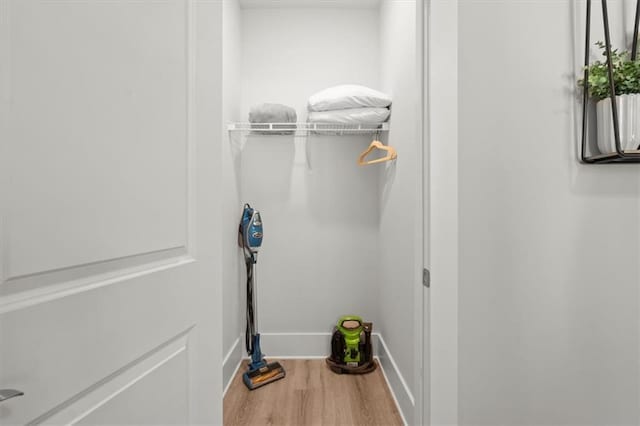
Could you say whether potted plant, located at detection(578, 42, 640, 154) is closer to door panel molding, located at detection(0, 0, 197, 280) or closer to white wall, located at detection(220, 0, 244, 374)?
door panel molding, located at detection(0, 0, 197, 280)

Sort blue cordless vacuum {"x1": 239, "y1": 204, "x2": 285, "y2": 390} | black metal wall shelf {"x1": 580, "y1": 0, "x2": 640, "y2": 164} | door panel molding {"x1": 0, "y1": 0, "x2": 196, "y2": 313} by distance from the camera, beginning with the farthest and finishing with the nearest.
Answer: blue cordless vacuum {"x1": 239, "y1": 204, "x2": 285, "y2": 390}
black metal wall shelf {"x1": 580, "y1": 0, "x2": 640, "y2": 164}
door panel molding {"x1": 0, "y1": 0, "x2": 196, "y2": 313}

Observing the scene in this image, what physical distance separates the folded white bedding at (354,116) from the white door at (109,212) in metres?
1.33

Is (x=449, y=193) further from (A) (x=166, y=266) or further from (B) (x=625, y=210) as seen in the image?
(A) (x=166, y=266)

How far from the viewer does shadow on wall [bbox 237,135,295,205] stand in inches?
102

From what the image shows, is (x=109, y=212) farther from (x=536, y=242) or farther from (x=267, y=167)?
(x=267, y=167)

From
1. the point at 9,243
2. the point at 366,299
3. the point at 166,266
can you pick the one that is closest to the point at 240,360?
the point at 366,299

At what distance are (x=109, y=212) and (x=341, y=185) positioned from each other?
2038mm

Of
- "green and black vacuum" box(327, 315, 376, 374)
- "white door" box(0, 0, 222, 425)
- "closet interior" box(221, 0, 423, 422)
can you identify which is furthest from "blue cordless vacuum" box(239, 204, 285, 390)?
"white door" box(0, 0, 222, 425)

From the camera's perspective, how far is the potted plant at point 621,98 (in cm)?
100

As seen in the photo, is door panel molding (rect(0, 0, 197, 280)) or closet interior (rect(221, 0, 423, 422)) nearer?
door panel molding (rect(0, 0, 197, 280))

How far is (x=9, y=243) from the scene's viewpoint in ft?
1.66

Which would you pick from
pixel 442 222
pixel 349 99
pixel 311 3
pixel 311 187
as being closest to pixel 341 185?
pixel 311 187

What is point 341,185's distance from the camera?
2.63 m

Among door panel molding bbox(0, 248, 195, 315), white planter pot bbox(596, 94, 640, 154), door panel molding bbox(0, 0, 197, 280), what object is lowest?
door panel molding bbox(0, 248, 195, 315)
